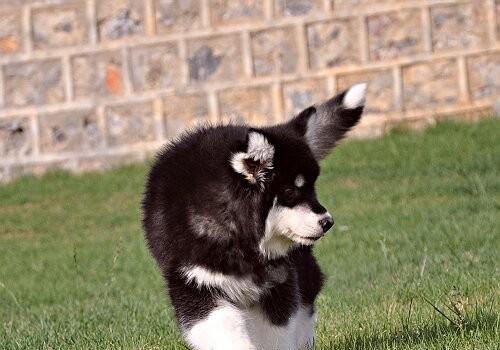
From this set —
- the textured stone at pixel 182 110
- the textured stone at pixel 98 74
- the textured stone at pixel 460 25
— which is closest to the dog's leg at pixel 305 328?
the textured stone at pixel 460 25

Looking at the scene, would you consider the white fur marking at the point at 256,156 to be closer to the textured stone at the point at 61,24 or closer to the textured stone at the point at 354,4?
the textured stone at the point at 354,4

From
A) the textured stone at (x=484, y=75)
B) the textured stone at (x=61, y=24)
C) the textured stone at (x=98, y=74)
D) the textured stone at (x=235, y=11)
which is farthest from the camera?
the textured stone at (x=61, y=24)

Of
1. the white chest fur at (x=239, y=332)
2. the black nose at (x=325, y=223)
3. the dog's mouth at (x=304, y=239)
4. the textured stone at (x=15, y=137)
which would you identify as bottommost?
the textured stone at (x=15, y=137)

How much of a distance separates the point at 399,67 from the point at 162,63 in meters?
3.31

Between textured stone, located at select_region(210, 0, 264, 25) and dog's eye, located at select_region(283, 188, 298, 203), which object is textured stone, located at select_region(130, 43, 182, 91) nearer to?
textured stone, located at select_region(210, 0, 264, 25)

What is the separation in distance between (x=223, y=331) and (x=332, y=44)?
11.9 meters

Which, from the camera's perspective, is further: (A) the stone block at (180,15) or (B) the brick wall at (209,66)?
(A) the stone block at (180,15)

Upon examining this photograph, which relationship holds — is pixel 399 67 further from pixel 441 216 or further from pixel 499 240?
pixel 499 240

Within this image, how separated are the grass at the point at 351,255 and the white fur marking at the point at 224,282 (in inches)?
26.6

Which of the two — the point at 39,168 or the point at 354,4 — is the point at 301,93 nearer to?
the point at 354,4

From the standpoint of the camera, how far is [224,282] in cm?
526

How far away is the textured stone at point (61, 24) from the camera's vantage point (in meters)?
17.4

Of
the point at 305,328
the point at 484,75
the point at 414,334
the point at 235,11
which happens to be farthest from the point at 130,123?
the point at 414,334

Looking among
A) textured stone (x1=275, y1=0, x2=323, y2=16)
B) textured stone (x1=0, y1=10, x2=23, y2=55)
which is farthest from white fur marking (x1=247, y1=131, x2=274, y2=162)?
textured stone (x1=0, y1=10, x2=23, y2=55)
